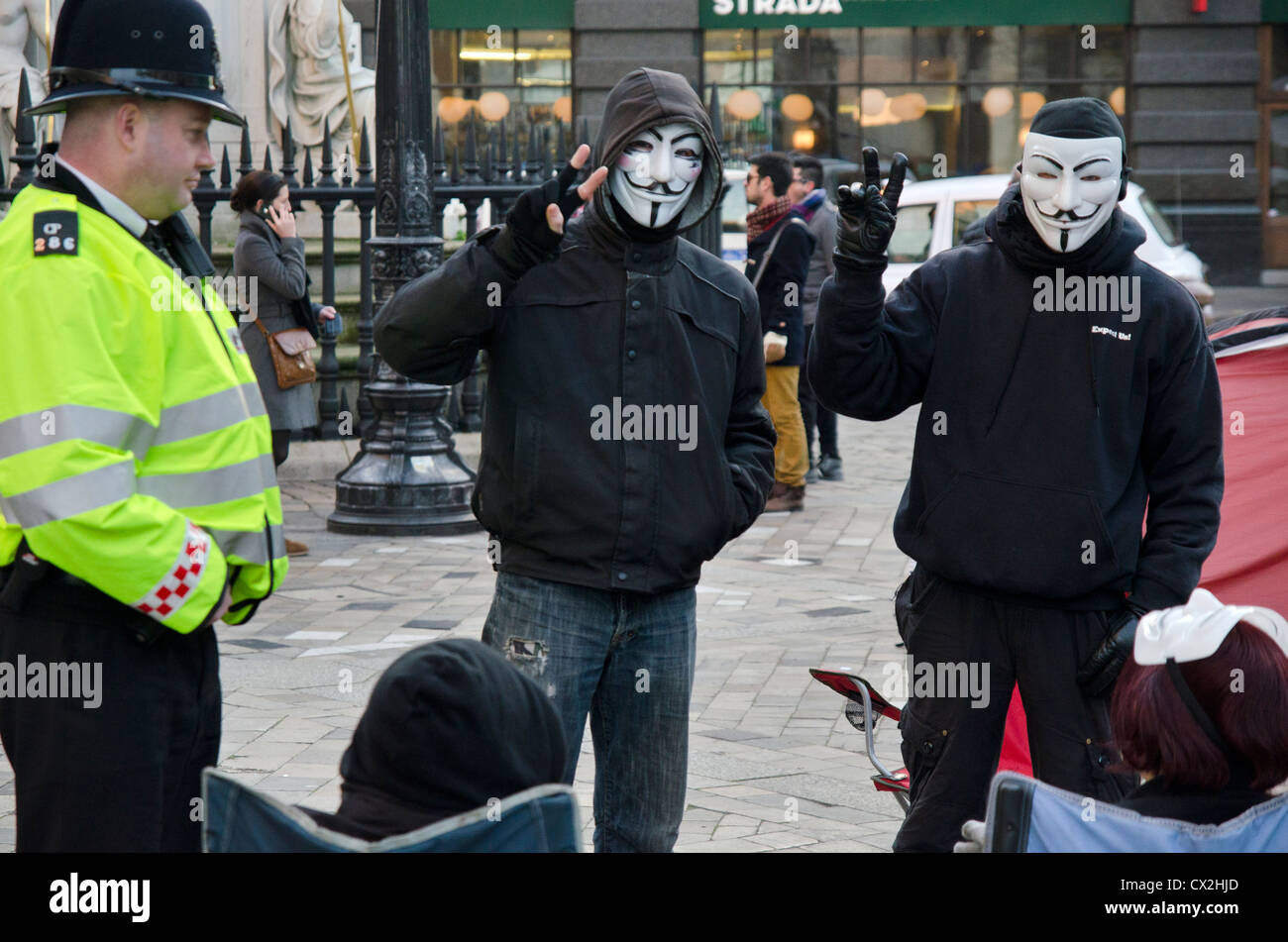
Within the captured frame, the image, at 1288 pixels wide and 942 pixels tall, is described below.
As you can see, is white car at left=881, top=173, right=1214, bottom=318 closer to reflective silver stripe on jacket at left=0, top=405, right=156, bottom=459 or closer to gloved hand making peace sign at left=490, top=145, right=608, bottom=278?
gloved hand making peace sign at left=490, top=145, right=608, bottom=278

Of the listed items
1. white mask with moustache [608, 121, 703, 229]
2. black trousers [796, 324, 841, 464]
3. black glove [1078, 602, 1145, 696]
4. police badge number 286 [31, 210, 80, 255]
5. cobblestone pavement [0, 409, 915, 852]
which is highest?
white mask with moustache [608, 121, 703, 229]

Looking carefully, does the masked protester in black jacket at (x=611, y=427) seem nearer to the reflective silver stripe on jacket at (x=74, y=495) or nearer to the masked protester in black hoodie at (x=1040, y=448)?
the masked protester in black hoodie at (x=1040, y=448)

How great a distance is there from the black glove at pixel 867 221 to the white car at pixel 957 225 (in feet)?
35.4

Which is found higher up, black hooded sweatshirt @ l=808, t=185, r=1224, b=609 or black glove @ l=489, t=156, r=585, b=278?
black glove @ l=489, t=156, r=585, b=278

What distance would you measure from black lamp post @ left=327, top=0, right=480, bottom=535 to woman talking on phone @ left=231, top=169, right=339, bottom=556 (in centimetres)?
57

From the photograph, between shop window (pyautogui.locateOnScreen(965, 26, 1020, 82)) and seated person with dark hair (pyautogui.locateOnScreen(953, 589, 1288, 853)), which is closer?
seated person with dark hair (pyautogui.locateOnScreen(953, 589, 1288, 853))

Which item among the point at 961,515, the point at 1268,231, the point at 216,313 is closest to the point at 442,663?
the point at 216,313

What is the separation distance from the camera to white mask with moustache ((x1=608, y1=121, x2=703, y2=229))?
3.40 meters

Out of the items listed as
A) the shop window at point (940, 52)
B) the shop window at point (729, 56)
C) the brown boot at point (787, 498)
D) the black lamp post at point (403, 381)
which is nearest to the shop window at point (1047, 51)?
the shop window at point (940, 52)

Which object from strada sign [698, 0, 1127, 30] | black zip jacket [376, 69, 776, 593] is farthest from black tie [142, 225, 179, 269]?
strada sign [698, 0, 1127, 30]

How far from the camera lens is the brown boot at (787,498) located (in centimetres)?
949

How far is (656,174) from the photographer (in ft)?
11.1

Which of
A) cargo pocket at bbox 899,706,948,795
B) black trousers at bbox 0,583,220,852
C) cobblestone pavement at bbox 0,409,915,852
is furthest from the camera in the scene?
cobblestone pavement at bbox 0,409,915,852

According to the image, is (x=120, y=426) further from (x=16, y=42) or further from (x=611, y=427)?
(x=16, y=42)
